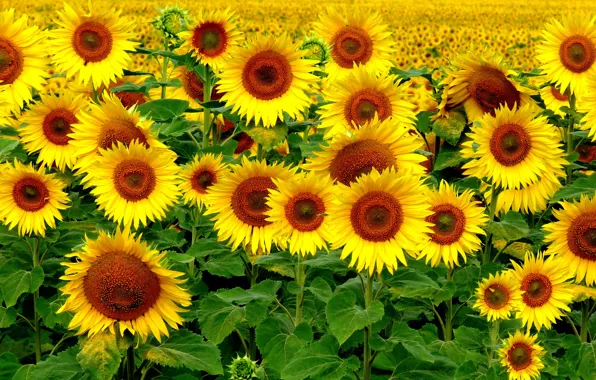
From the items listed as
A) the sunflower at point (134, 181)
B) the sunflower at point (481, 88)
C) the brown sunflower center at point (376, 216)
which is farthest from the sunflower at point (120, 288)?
the sunflower at point (481, 88)

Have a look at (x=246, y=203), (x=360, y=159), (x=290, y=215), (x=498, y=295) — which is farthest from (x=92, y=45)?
(x=498, y=295)

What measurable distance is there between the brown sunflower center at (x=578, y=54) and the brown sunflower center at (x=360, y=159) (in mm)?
1537

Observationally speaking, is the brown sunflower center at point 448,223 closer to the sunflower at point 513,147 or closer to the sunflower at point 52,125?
the sunflower at point 513,147

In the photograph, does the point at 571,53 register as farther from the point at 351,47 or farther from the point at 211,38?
the point at 211,38

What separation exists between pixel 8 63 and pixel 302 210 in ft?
5.69

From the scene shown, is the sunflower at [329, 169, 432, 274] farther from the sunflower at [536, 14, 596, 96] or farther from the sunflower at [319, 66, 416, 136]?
the sunflower at [536, 14, 596, 96]

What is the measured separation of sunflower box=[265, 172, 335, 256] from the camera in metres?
3.26

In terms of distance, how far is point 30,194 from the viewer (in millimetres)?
3898

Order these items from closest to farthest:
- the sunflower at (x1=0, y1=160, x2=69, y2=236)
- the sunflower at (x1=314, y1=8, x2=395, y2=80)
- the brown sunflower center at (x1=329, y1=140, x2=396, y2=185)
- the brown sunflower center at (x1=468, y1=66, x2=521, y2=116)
Answer: the brown sunflower center at (x1=329, y1=140, x2=396, y2=185) → the sunflower at (x1=0, y1=160, x2=69, y2=236) → the brown sunflower center at (x1=468, y1=66, x2=521, y2=116) → the sunflower at (x1=314, y1=8, x2=395, y2=80)

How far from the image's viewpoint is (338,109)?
401 cm

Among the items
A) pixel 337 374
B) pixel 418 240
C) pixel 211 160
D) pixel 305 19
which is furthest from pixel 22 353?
pixel 305 19

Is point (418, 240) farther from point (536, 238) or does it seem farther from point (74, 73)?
point (74, 73)

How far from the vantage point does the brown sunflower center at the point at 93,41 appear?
4.30m

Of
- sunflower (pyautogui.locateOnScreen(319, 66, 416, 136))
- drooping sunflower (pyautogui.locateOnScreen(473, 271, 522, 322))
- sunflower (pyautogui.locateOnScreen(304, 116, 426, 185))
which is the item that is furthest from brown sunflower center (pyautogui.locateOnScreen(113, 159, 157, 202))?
drooping sunflower (pyautogui.locateOnScreen(473, 271, 522, 322))
